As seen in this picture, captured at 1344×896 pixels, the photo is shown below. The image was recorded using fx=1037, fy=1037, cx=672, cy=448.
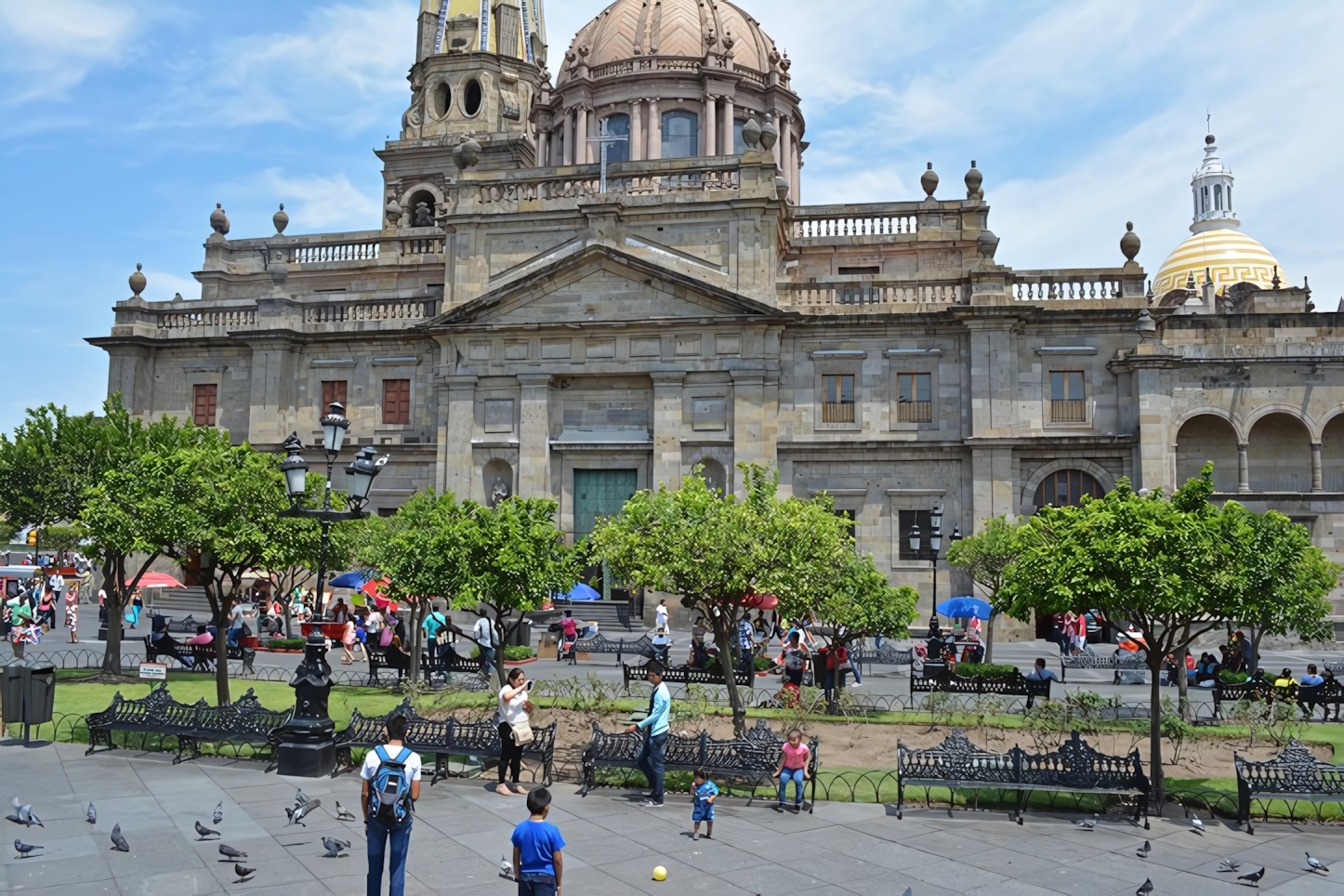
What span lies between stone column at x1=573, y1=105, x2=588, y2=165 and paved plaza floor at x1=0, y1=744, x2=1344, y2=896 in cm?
3643

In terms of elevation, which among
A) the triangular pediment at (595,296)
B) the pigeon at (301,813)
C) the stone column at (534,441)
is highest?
the triangular pediment at (595,296)

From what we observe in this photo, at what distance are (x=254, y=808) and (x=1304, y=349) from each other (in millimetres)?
31085

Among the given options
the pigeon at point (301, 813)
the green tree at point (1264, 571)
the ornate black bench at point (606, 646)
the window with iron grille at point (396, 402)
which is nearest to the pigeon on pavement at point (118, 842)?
the pigeon at point (301, 813)

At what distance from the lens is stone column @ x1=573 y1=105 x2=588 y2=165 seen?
4519cm

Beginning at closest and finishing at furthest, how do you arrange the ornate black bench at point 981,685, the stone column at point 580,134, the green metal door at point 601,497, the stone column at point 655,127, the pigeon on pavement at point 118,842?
the pigeon on pavement at point 118,842
the ornate black bench at point 981,685
the green metal door at point 601,497
the stone column at point 655,127
the stone column at point 580,134

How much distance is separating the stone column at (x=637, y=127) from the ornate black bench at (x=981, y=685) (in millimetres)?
30890

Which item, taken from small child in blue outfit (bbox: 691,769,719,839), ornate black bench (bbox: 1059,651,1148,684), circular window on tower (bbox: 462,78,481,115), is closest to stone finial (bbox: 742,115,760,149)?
circular window on tower (bbox: 462,78,481,115)

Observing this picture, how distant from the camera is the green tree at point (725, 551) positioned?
1430 centimetres

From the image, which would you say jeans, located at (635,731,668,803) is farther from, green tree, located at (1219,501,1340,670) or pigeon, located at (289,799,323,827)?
green tree, located at (1219,501,1340,670)

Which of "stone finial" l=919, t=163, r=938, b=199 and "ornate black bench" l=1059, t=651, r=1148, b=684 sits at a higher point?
"stone finial" l=919, t=163, r=938, b=199

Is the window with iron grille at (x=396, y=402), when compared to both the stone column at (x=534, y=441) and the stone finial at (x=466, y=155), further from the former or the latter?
the stone finial at (x=466, y=155)

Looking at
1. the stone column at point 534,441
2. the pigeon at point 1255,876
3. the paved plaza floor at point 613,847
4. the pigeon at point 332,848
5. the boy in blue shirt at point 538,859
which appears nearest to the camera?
the boy in blue shirt at point 538,859

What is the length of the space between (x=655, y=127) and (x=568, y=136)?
162 inches

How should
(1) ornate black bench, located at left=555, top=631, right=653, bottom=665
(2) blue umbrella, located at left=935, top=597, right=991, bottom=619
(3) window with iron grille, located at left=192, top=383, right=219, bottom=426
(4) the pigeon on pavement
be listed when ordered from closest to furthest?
1. (4) the pigeon on pavement
2. (2) blue umbrella, located at left=935, top=597, right=991, bottom=619
3. (1) ornate black bench, located at left=555, top=631, right=653, bottom=665
4. (3) window with iron grille, located at left=192, top=383, right=219, bottom=426
